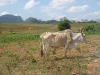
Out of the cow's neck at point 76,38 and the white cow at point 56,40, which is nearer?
the white cow at point 56,40

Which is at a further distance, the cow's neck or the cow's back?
the cow's neck

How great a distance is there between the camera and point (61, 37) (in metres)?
11.7

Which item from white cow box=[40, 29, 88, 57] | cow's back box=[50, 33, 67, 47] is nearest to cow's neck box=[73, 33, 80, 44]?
white cow box=[40, 29, 88, 57]

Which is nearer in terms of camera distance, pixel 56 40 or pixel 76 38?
pixel 56 40

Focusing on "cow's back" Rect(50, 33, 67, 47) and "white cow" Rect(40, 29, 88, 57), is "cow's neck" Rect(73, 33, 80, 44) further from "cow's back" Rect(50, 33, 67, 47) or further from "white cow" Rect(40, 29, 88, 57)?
"cow's back" Rect(50, 33, 67, 47)

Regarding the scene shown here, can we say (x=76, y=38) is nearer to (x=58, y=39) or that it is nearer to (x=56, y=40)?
(x=58, y=39)

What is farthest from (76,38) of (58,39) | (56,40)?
(56,40)

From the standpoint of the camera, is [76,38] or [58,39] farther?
[76,38]

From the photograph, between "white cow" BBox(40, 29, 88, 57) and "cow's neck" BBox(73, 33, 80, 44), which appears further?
"cow's neck" BBox(73, 33, 80, 44)

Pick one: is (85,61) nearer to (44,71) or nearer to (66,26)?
(44,71)

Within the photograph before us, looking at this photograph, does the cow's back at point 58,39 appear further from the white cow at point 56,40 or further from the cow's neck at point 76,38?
the cow's neck at point 76,38

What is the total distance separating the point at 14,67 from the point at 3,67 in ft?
1.75

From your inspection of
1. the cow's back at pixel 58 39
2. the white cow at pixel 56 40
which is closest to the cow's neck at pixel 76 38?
the white cow at pixel 56 40

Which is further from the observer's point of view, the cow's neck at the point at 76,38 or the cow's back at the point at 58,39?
the cow's neck at the point at 76,38
